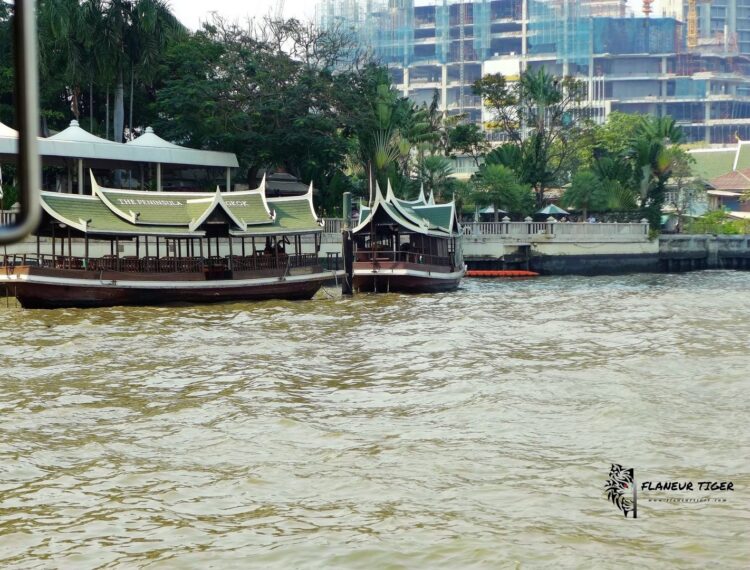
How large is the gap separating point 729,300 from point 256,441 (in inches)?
844

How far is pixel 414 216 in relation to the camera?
34281mm

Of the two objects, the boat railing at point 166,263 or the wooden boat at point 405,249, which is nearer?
the boat railing at point 166,263

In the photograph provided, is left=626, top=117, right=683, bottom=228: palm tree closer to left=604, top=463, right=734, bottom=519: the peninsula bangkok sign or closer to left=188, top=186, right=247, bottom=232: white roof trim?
left=188, top=186, right=247, bottom=232: white roof trim

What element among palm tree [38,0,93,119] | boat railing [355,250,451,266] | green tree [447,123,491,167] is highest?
palm tree [38,0,93,119]

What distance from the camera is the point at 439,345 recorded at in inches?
758

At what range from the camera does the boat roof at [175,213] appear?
87.9ft

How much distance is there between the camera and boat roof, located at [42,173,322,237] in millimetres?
26797

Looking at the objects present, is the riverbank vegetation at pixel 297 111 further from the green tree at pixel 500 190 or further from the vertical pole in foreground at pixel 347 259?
the vertical pole in foreground at pixel 347 259

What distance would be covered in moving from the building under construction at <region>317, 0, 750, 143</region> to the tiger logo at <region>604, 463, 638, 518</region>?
115m

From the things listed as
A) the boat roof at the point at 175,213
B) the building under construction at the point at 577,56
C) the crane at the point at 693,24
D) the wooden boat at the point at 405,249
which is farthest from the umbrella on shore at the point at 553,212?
the crane at the point at 693,24

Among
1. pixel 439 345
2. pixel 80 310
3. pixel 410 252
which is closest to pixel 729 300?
pixel 410 252

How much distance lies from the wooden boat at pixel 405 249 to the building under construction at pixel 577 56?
292ft

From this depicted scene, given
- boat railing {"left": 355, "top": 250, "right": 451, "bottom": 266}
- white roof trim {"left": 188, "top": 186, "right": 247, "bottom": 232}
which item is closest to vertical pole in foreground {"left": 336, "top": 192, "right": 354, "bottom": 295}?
boat railing {"left": 355, "top": 250, "right": 451, "bottom": 266}

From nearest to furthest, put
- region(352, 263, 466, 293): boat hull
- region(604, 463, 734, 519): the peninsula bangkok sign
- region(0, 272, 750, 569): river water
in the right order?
region(0, 272, 750, 569): river water → region(604, 463, 734, 519): the peninsula bangkok sign → region(352, 263, 466, 293): boat hull
